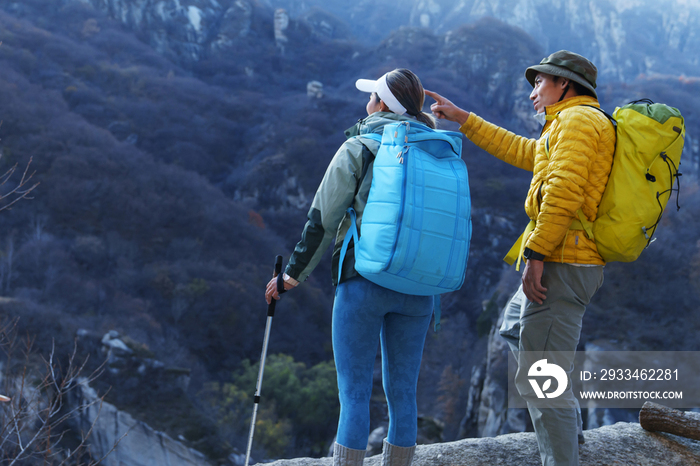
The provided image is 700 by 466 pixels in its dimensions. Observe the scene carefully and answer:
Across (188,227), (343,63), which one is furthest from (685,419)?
(343,63)

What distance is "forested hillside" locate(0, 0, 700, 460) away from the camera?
1703cm

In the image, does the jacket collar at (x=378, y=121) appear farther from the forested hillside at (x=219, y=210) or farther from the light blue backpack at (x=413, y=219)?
the forested hillside at (x=219, y=210)

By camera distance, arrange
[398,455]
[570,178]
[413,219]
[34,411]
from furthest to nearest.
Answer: [34,411], [398,455], [570,178], [413,219]

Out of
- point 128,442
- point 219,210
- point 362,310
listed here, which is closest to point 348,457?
point 362,310

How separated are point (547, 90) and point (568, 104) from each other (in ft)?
0.40

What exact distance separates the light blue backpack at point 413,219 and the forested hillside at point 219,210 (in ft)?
26.2

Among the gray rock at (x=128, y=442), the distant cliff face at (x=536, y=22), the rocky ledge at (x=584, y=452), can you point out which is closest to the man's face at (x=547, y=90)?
the rocky ledge at (x=584, y=452)

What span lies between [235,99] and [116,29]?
13271 mm

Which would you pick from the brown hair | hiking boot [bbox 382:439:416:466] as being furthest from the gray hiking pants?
the brown hair

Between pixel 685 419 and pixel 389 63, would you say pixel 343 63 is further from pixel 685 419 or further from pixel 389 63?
pixel 685 419

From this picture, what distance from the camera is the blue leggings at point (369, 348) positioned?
1604 mm

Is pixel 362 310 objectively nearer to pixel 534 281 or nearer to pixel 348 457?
pixel 348 457

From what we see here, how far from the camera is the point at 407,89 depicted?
175 cm

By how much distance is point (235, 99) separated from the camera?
157ft
